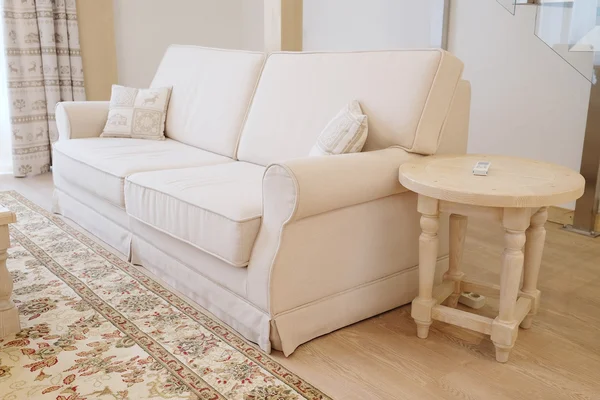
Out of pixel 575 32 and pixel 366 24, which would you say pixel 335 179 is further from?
pixel 366 24

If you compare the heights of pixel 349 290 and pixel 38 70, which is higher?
pixel 38 70

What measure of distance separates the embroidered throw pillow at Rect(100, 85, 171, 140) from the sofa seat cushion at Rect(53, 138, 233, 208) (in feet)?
0.22

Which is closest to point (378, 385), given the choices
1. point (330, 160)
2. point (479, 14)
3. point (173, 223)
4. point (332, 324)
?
point (332, 324)

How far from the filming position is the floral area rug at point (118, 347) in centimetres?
171

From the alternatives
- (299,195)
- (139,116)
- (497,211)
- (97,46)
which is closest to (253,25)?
(97,46)

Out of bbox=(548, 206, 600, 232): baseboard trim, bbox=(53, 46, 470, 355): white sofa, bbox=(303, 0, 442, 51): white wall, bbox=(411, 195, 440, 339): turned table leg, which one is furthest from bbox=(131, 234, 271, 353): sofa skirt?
bbox=(303, 0, 442, 51): white wall

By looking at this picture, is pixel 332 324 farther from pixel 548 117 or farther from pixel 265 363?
pixel 548 117

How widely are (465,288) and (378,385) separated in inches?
29.5

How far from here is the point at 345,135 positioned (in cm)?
215

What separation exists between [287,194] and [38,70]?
11.2ft

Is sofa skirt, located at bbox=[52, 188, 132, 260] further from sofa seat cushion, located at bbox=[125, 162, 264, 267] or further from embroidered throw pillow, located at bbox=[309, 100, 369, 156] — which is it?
embroidered throw pillow, located at bbox=[309, 100, 369, 156]

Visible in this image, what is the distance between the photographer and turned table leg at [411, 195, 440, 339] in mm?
1911

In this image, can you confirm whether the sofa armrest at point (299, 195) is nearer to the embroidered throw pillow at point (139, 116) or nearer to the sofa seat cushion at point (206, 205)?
the sofa seat cushion at point (206, 205)

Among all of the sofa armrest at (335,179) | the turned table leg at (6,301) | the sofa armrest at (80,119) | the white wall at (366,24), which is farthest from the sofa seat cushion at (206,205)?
the white wall at (366,24)
